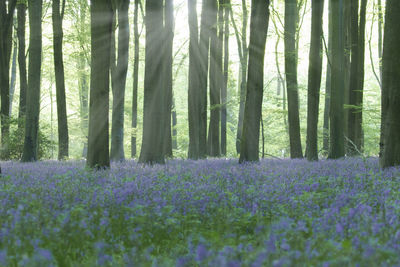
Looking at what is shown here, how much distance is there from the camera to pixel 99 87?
1020cm

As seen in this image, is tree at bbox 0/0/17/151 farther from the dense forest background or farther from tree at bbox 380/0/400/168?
tree at bbox 380/0/400/168

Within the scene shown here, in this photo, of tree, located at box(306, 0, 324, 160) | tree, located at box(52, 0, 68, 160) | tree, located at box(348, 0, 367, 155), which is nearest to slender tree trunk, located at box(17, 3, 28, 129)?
tree, located at box(52, 0, 68, 160)

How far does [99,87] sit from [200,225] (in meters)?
6.59

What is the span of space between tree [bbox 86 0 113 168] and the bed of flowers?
254 centimetres

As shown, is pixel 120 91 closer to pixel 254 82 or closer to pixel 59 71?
pixel 59 71

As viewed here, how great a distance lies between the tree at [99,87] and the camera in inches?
398

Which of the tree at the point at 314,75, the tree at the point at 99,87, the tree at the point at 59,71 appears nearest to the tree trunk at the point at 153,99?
the tree at the point at 99,87

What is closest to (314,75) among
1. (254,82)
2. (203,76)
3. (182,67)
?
(254,82)

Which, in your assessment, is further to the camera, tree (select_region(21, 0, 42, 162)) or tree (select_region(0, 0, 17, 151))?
tree (select_region(0, 0, 17, 151))

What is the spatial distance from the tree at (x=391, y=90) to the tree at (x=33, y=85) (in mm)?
11638

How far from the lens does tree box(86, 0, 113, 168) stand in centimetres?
1011

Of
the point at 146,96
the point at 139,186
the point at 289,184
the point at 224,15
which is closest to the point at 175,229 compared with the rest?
the point at 139,186

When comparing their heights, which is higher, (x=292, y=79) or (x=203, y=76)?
(x=203, y=76)

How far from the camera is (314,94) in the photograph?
15.2 metres
